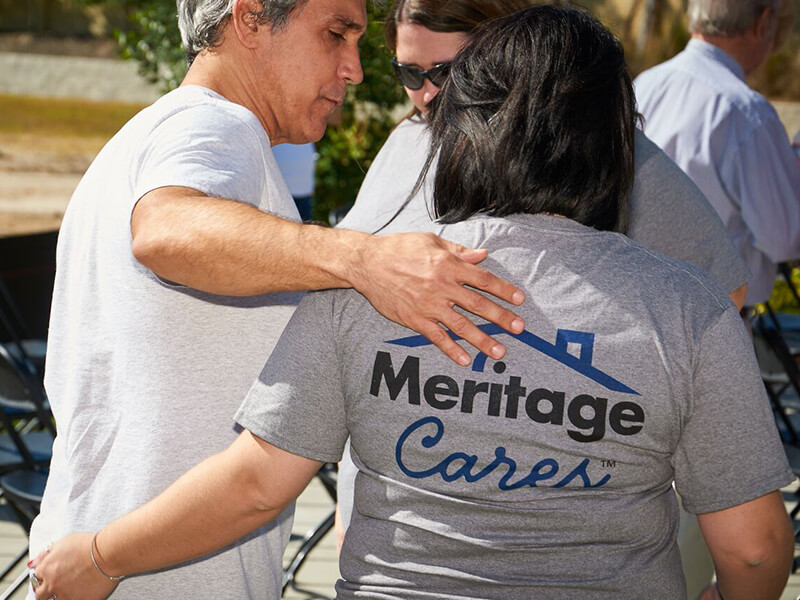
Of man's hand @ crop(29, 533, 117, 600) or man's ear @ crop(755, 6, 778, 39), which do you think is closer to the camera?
man's hand @ crop(29, 533, 117, 600)

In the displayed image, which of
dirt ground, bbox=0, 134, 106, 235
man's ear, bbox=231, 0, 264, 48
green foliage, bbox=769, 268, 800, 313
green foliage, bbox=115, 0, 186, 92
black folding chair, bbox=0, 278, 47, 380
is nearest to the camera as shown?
man's ear, bbox=231, 0, 264, 48

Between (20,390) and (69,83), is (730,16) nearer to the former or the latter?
(20,390)

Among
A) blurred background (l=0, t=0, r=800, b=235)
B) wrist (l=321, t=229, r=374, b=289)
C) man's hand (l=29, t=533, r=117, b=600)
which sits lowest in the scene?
blurred background (l=0, t=0, r=800, b=235)

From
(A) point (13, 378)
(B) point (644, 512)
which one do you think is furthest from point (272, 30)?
(A) point (13, 378)

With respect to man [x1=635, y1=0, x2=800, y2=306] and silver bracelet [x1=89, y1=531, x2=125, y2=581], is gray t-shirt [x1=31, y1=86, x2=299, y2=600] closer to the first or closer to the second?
silver bracelet [x1=89, y1=531, x2=125, y2=581]

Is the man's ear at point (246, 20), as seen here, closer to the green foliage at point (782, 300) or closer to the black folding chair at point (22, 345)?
the black folding chair at point (22, 345)

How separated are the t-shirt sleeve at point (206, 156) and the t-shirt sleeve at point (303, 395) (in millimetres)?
231

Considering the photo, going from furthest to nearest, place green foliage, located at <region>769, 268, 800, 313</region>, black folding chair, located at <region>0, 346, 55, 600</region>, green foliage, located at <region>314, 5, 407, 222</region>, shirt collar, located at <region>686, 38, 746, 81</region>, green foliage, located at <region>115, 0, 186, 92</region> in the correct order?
green foliage, located at <region>769, 268, 800, 313</region>
green foliage, located at <region>314, 5, 407, 222</region>
green foliage, located at <region>115, 0, 186, 92</region>
shirt collar, located at <region>686, 38, 746, 81</region>
black folding chair, located at <region>0, 346, 55, 600</region>

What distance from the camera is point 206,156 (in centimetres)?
139

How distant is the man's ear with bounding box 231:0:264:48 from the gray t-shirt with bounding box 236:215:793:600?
56cm

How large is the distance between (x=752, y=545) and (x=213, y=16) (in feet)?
3.88

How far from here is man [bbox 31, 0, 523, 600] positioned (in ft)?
4.29

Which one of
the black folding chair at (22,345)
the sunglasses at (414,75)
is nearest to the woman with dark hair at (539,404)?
the sunglasses at (414,75)

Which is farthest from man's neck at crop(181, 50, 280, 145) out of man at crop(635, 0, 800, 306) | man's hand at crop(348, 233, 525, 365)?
man at crop(635, 0, 800, 306)
